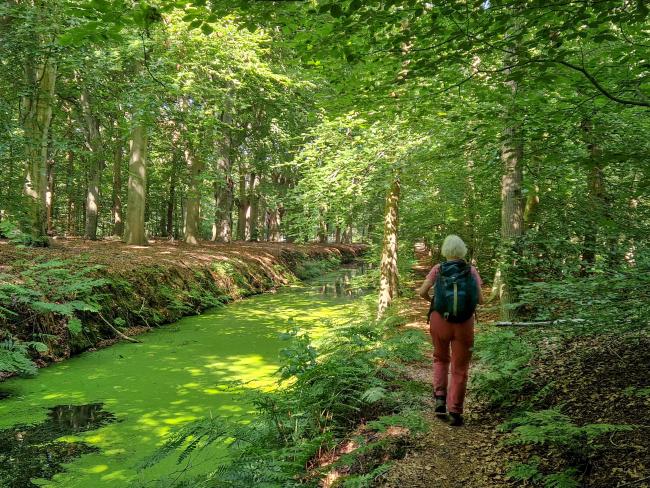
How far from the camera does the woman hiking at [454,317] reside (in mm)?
3971

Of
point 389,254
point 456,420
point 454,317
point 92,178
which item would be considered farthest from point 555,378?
point 92,178

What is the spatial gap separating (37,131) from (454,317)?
1060cm

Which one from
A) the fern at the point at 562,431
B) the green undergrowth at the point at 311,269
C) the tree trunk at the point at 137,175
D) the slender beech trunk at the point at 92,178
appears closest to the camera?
the fern at the point at 562,431

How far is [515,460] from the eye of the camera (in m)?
3.27

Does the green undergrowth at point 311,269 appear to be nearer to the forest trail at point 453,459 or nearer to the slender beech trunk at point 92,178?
the slender beech trunk at point 92,178

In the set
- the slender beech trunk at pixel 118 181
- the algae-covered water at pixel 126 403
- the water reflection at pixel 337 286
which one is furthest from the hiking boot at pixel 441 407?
the slender beech trunk at pixel 118 181

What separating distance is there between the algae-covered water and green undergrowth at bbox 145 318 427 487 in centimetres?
46

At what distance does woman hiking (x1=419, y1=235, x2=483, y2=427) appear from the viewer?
13.0 feet

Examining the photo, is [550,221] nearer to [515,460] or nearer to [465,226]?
[515,460]

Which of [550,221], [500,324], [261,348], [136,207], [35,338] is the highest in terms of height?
[136,207]

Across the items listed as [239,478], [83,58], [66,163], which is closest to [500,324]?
[239,478]

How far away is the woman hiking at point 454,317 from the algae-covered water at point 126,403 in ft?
8.12

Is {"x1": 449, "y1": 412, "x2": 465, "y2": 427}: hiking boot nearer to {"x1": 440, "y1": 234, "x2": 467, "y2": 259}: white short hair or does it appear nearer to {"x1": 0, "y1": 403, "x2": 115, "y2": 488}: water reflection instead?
{"x1": 440, "y1": 234, "x2": 467, "y2": 259}: white short hair

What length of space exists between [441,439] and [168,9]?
4019 millimetres
